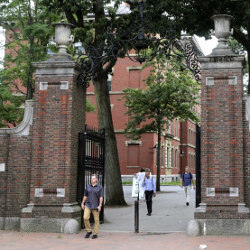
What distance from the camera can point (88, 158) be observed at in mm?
12461

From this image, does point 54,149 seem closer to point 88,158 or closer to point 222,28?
point 88,158

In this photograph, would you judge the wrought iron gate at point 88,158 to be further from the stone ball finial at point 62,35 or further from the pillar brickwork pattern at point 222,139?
the pillar brickwork pattern at point 222,139

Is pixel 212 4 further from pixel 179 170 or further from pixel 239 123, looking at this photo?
pixel 179 170

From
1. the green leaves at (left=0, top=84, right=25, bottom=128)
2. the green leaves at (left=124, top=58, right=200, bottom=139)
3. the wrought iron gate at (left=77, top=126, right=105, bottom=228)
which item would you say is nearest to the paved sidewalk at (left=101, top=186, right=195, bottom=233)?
the wrought iron gate at (left=77, top=126, right=105, bottom=228)

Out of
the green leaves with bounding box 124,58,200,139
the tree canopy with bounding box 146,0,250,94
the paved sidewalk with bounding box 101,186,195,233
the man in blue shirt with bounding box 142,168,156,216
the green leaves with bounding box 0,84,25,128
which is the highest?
the tree canopy with bounding box 146,0,250,94

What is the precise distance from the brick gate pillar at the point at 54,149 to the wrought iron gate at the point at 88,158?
0.68ft

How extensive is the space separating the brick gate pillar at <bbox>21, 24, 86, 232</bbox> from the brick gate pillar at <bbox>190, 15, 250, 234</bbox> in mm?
3466

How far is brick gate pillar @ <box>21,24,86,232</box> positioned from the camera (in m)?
11.7

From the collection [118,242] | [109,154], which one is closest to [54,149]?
[118,242]

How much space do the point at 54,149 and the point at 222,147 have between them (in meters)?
4.44

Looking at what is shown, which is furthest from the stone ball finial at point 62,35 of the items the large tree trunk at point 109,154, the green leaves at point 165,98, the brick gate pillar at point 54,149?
the green leaves at point 165,98

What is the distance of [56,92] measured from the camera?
12172mm

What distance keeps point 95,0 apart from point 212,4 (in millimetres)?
4765

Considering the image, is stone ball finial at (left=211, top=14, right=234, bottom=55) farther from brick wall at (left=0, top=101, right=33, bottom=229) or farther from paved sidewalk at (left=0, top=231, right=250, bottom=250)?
brick wall at (left=0, top=101, right=33, bottom=229)
